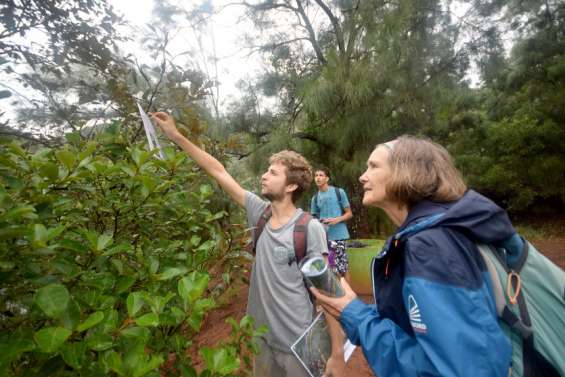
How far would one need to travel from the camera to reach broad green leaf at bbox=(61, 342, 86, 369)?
0.48 meters

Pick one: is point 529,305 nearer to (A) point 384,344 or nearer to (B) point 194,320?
(A) point 384,344

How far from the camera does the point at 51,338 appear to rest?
1.54 feet

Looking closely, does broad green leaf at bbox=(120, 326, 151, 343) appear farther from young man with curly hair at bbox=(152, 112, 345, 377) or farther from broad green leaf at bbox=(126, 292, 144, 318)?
young man with curly hair at bbox=(152, 112, 345, 377)

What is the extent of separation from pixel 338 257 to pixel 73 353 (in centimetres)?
296

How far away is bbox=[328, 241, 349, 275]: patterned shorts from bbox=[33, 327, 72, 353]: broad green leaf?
290 cm

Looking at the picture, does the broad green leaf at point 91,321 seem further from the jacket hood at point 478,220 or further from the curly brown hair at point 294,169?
the curly brown hair at point 294,169

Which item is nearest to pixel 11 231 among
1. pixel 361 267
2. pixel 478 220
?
pixel 478 220

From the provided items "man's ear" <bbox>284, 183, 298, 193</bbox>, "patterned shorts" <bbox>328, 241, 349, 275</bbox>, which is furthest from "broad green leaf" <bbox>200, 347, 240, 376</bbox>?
"patterned shorts" <bbox>328, 241, 349, 275</bbox>

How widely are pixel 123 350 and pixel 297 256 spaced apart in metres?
0.83

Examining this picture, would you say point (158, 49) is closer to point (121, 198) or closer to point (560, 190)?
point (121, 198)

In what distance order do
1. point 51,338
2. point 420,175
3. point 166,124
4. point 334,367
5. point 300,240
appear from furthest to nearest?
point 166,124
point 300,240
point 334,367
point 420,175
point 51,338

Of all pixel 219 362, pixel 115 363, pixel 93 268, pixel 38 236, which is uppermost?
pixel 38 236

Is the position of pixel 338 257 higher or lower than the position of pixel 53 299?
lower

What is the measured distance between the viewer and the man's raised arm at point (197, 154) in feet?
5.08
